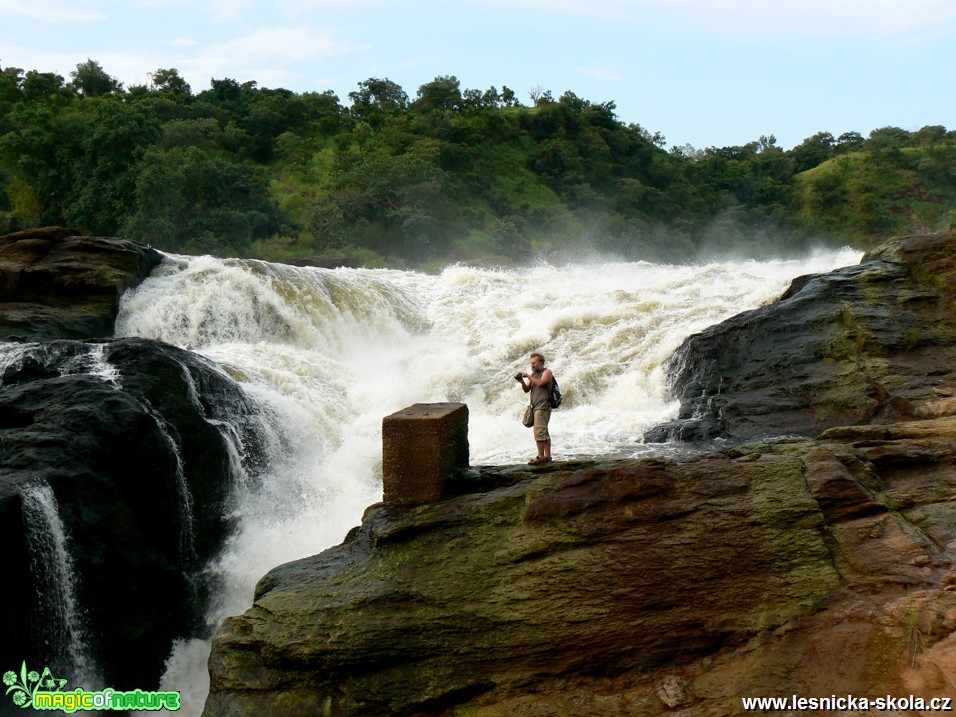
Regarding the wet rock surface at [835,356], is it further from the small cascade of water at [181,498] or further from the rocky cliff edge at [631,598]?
the small cascade of water at [181,498]

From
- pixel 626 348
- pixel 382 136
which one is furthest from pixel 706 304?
pixel 382 136

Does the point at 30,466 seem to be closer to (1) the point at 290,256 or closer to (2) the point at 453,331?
(2) the point at 453,331

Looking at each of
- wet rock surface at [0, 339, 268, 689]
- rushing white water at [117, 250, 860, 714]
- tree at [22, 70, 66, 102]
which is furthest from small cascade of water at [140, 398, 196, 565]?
tree at [22, 70, 66, 102]

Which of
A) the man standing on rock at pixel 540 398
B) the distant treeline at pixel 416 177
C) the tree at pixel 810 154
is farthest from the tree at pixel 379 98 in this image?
the man standing on rock at pixel 540 398

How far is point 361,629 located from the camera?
546cm

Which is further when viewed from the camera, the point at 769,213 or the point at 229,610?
the point at 769,213

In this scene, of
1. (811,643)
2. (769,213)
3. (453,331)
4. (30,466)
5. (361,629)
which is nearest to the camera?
(811,643)

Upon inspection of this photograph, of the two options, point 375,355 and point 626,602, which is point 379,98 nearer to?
point 375,355

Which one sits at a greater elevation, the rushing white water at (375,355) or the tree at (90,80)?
the tree at (90,80)

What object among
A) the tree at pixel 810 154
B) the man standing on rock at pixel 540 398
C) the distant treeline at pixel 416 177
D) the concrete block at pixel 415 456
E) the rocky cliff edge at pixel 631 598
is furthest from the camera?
the tree at pixel 810 154

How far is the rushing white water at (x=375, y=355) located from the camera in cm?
1043

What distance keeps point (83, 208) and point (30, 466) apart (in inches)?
867

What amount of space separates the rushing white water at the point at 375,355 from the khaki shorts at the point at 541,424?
7.82 feet

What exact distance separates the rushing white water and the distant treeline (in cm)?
1121
